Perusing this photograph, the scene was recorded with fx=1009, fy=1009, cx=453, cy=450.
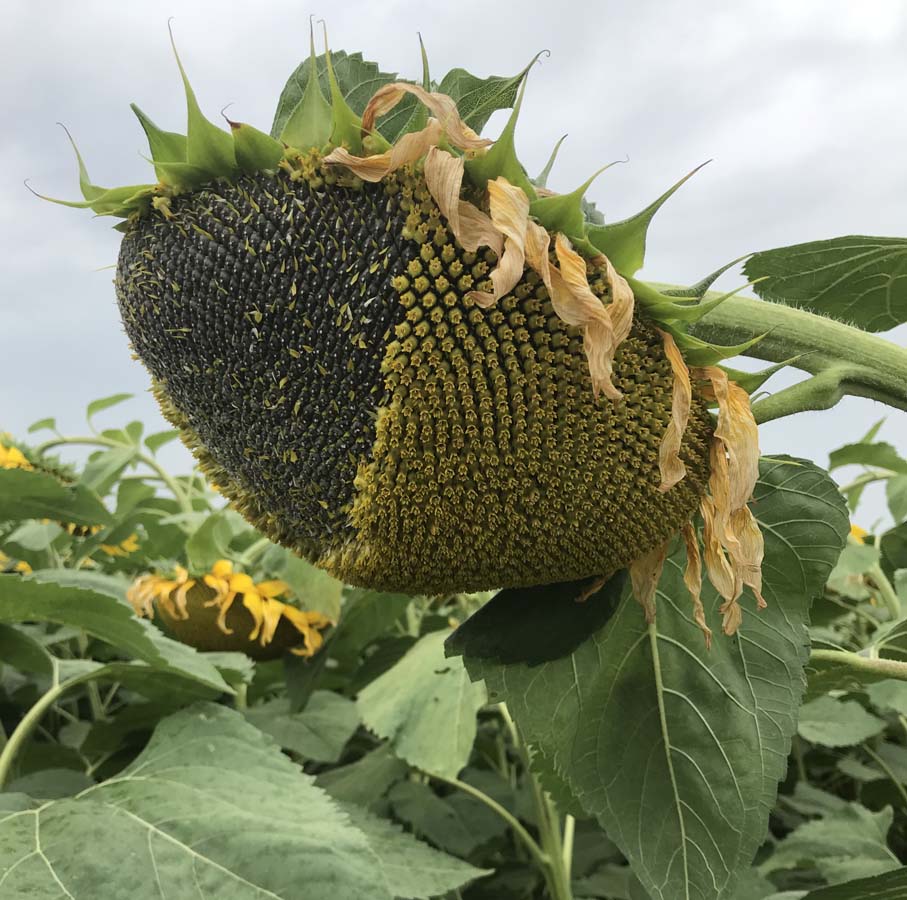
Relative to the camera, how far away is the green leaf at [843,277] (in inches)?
39.0

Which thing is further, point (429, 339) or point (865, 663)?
point (865, 663)

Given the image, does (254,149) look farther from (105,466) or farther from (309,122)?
(105,466)

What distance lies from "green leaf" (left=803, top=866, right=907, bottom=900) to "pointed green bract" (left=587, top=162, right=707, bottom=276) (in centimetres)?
64

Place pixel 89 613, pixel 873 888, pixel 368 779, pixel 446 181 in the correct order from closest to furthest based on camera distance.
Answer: pixel 446 181 → pixel 873 888 → pixel 89 613 → pixel 368 779

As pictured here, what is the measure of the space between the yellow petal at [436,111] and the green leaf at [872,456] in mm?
1687

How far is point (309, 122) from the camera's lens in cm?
64

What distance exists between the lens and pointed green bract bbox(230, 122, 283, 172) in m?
0.64

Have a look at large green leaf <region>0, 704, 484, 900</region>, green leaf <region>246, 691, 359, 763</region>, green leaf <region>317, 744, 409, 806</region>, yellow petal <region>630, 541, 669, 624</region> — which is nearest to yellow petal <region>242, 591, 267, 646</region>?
green leaf <region>246, 691, 359, 763</region>

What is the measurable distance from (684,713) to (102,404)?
2362 mm

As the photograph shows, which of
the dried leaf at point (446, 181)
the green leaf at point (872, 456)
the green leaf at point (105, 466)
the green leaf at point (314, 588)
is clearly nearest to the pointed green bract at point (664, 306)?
the dried leaf at point (446, 181)

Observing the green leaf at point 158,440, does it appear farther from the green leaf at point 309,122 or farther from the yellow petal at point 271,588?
the green leaf at point 309,122

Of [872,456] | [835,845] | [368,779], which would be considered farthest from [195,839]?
[872,456]

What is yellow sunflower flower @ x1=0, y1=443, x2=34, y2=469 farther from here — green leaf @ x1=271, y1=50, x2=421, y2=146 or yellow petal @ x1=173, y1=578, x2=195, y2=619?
green leaf @ x1=271, y1=50, x2=421, y2=146

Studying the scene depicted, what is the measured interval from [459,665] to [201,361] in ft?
3.06
